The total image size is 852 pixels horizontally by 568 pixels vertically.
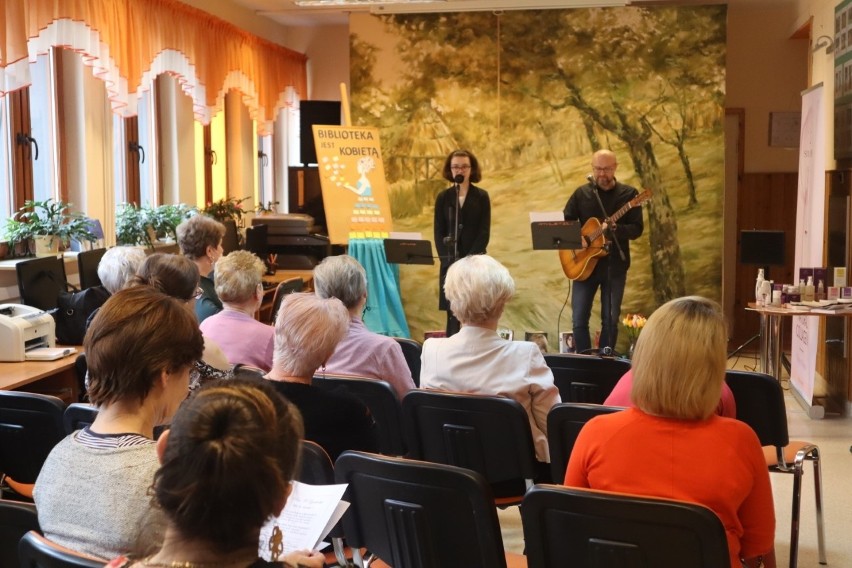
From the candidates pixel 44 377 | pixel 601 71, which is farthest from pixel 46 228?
pixel 601 71

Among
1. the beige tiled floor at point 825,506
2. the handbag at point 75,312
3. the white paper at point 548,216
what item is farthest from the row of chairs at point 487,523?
the white paper at point 548,216

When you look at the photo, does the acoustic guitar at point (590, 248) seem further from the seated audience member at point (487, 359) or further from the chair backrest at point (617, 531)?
the chair backrest at point (617, 531)

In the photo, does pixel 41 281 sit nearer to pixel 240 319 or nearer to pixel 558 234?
pixel 240 319

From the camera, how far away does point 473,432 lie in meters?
3.16

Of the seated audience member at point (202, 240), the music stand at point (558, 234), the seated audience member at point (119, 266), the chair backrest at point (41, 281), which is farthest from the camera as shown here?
the music stand at point (558, 234)

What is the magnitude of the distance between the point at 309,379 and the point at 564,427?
0.78 metres

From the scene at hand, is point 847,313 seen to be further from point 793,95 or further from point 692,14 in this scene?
point 793,95

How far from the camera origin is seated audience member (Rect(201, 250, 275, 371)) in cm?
392

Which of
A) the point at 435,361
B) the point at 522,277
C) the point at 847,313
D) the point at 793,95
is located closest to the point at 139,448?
the point at 435,361

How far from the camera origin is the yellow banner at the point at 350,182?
26.1 ft

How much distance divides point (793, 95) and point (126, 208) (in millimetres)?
6501

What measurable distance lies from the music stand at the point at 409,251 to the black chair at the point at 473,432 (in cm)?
332

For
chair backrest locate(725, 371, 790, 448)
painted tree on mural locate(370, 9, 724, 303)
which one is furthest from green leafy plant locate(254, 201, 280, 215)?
chair backrest locate(725, 371, 790, 448)

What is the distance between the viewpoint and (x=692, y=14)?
29.2 feet
